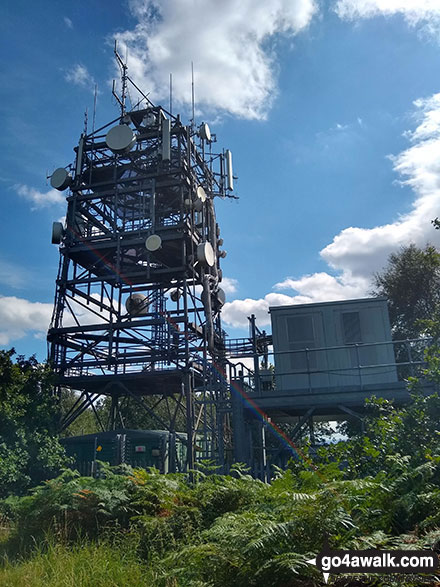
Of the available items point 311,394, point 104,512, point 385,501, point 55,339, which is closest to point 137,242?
→ point 55,339

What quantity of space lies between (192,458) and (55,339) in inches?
435

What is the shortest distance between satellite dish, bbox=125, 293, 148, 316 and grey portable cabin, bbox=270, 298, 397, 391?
12.3 meters

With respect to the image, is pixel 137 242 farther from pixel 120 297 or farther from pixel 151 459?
pixel 151 459

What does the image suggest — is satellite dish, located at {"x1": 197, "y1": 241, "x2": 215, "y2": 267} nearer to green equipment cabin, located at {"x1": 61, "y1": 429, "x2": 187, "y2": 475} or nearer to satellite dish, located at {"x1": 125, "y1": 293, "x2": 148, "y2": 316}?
satellite dish, located at {"x1": 125, "y1": 293, "x2": 148, "y2": 316}

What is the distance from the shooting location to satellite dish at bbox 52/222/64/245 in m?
28.5

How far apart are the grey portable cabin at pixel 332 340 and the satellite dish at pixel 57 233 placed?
1599 cm

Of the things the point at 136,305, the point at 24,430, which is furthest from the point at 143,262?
the point at 24,430

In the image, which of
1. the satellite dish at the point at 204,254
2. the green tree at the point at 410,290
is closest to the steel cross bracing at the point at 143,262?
the satellite dish at the point at 204,254

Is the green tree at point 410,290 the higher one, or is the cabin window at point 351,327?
the green tree at point 410,290

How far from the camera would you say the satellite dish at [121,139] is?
2781 cm

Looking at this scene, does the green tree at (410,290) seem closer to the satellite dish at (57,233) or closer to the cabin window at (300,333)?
the cabin window at (300,333)

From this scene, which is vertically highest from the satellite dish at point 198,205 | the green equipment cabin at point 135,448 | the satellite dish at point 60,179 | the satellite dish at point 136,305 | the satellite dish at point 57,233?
the satellite dish at point 60,179

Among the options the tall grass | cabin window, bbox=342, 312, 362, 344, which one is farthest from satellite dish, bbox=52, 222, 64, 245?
the tall grass

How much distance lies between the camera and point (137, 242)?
27297mm
